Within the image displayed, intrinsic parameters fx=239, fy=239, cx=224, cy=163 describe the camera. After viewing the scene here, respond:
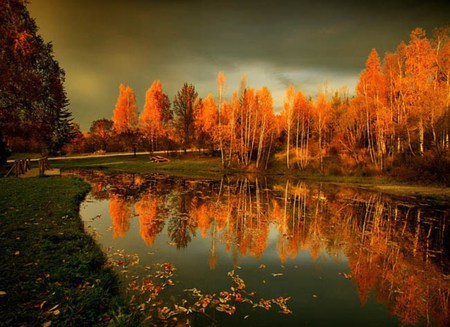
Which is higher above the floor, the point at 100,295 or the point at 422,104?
the point at 422,104

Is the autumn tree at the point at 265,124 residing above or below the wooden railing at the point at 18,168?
above

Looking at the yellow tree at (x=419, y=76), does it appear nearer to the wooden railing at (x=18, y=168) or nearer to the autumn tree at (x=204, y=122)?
the autumn tree at (x=204, y=122)

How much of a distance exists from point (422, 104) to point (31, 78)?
37389 millimetres

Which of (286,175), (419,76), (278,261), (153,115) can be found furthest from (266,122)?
(278,261)

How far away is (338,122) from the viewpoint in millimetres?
44719

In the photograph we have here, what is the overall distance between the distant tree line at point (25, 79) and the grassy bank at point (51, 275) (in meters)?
14.4

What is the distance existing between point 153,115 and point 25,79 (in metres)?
30.8

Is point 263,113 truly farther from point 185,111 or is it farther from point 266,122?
point 185,111

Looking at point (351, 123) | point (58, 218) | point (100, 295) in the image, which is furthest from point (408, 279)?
point (351, 123)

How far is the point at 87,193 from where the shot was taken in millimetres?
17109

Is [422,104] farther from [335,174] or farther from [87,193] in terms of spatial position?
[87,193]

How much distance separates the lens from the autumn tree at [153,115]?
165 feet

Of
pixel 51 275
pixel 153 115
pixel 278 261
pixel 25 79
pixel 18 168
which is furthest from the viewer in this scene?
pixel 153 115

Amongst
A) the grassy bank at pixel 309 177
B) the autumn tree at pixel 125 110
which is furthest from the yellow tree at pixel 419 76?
the autumn tree at pixel 125 110
